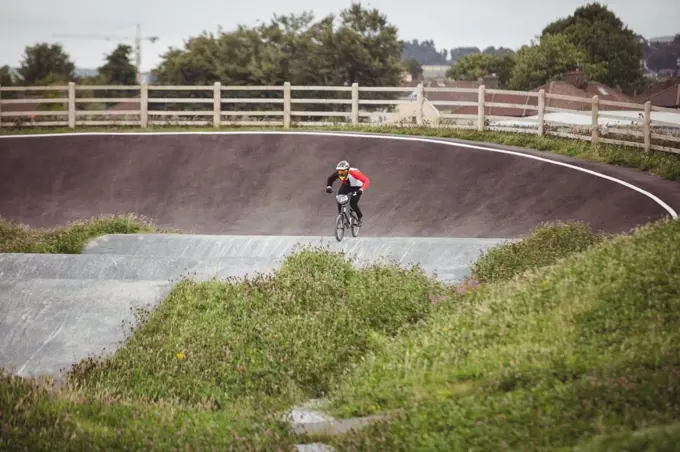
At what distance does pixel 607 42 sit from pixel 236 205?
7559 cm

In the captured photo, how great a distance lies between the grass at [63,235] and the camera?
1971 cm

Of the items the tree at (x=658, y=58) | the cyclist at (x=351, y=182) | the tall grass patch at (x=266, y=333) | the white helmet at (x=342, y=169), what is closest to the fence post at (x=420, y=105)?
the cyclist at (x=351, y=182)

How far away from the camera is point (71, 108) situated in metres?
36.7

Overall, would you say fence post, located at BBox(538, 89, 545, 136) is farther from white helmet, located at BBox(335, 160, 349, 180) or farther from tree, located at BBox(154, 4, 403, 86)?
tree, located at BBox(154, 4, 403, 86)

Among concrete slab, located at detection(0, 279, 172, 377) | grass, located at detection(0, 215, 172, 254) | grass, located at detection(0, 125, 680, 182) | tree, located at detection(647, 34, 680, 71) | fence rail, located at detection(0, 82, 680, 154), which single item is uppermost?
tree, located at detection(647, 34, 680, 71)

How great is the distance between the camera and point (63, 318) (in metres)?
14.1

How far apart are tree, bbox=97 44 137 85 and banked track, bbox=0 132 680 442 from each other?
69.8 m

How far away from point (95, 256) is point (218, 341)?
222 inches

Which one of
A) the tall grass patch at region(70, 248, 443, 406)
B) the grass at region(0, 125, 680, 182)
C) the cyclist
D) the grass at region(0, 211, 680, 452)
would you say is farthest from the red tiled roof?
the tall grass patch at region(70, 248, 443, 406)

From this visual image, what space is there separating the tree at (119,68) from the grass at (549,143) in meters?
66.1

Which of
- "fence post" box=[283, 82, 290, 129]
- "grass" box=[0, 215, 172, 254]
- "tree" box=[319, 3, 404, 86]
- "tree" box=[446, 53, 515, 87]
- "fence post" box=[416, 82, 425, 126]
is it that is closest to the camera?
"grass" box=[0, 215, 172, 254]

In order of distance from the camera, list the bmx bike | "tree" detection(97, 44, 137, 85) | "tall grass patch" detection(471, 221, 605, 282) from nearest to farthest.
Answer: "tall grass patch" detection(471, 221, 605, 282) → the bmx bike → "tree" detection(97, 44, 137, 85)

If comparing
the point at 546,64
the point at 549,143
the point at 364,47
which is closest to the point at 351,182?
the point at 549,143

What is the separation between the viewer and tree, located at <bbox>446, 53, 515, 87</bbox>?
4508 inches
